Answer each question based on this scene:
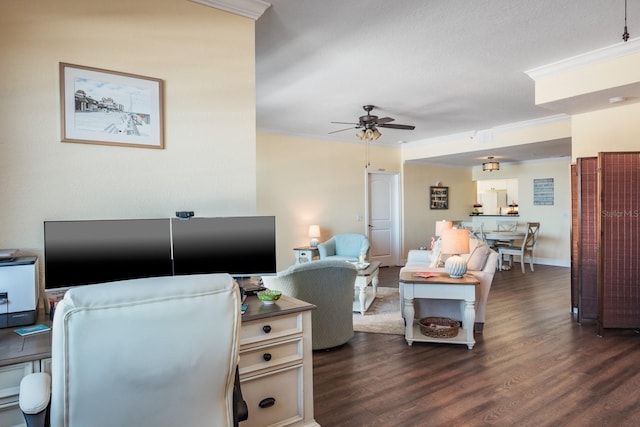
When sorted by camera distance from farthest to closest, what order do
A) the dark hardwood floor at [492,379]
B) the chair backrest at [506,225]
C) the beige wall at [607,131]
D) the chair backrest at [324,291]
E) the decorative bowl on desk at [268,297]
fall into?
the chair backrest at [506,225]
the beige wall at [607,131]
the chair backrest at [324,291]
the dark hardwood floor at [492,379]
the decorative bowl on desk at [268,297]

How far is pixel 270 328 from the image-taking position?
80.2 inches

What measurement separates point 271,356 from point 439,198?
821 centimetres

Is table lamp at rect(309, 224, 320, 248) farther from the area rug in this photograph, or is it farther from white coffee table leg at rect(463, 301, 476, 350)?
white coffee table leg at rect(463, 301, 476, 350)

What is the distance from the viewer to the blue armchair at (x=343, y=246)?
677 centimetres

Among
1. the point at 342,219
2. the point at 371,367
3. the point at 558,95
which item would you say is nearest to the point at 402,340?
the point at 371,367

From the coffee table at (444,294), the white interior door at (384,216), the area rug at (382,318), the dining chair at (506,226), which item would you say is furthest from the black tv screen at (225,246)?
the dining chair at (506,226)

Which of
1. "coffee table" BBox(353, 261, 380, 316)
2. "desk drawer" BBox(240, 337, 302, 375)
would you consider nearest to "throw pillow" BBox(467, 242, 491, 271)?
"coffee table" BBox(353, 261, 380, 316)

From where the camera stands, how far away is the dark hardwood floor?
2.49m

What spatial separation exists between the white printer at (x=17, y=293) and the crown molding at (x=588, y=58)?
4441 millimetres

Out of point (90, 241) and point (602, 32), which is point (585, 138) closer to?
point (602, 32)

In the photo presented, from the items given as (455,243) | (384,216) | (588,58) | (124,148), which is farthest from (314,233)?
(124,148)

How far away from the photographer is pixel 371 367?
326 cm

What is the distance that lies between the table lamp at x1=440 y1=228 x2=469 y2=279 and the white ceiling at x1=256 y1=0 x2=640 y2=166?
5.37 feet

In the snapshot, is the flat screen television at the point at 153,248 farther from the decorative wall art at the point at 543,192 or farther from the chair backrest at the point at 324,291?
the decorative wall art at the point at 543,192
